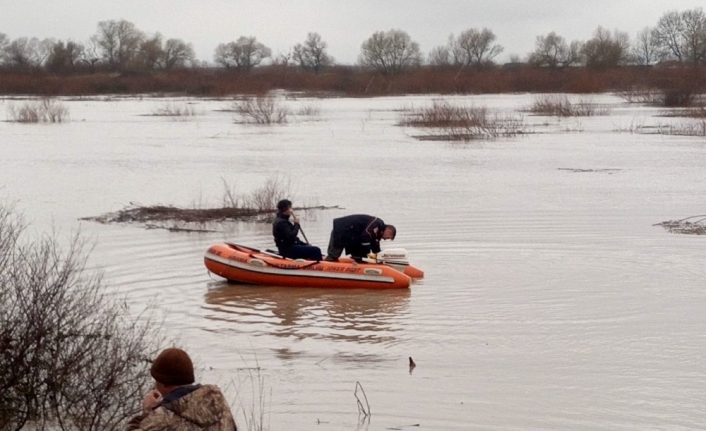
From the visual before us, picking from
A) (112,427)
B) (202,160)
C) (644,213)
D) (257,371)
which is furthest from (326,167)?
(112,427)

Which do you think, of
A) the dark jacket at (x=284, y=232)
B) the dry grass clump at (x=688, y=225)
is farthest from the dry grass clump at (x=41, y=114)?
A: the dark jacket at (x=284, y=232)

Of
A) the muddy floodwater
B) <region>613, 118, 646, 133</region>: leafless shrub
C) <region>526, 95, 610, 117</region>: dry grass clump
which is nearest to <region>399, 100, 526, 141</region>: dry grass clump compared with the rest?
<region>613, 118, 646, 133</region>: leafless shrub

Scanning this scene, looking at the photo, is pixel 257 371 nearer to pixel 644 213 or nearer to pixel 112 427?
pixel 112 427

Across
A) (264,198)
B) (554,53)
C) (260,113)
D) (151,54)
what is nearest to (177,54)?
(151,54)

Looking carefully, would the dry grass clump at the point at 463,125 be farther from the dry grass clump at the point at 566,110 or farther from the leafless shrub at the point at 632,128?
the dry grass clump at the point at 566,110

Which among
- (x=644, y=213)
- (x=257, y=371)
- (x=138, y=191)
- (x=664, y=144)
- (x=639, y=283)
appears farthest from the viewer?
(x=664, y=144)

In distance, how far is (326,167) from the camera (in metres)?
27.1

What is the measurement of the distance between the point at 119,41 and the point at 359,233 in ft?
320

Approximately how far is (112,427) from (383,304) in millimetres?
6059

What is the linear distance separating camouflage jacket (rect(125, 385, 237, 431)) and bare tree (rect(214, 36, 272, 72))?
9484cm

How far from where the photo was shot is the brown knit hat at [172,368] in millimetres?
4629

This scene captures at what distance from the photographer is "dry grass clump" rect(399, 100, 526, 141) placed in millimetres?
35125

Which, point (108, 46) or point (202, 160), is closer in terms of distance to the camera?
point (202, 160)

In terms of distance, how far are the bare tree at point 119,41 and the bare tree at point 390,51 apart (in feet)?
72.2
